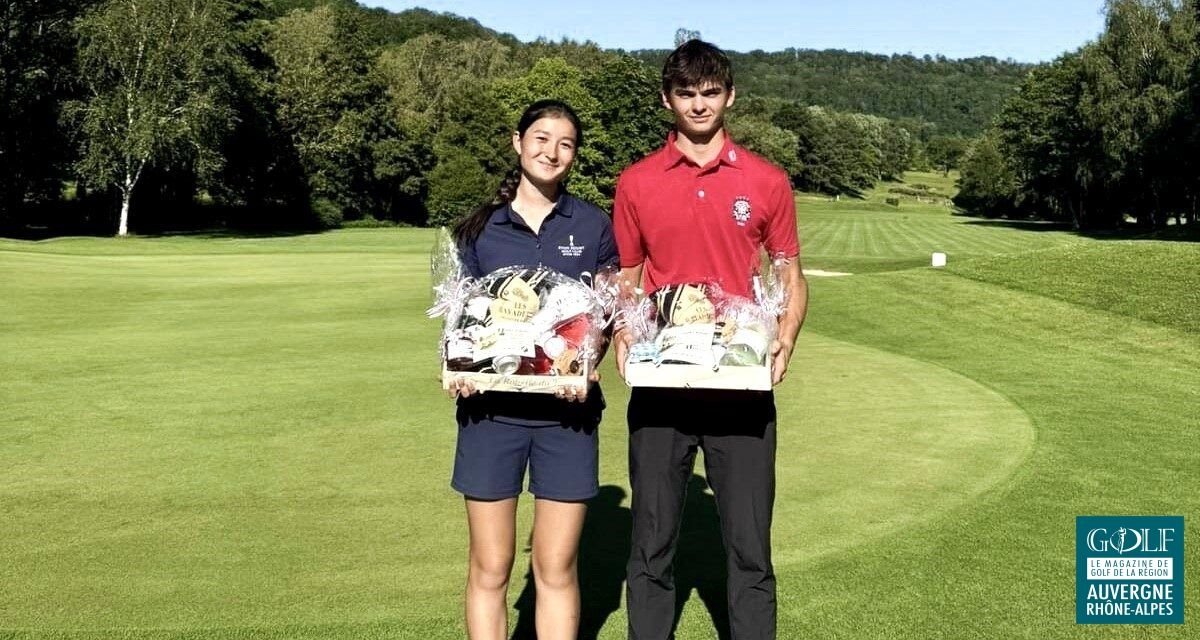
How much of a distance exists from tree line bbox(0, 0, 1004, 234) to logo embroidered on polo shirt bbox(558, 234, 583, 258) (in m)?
14.8

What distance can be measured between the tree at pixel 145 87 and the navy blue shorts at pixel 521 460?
42.9m

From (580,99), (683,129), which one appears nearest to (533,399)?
(683,129)

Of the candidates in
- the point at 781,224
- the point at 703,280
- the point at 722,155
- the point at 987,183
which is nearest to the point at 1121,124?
the point at 987,183

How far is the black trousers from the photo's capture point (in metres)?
3.87

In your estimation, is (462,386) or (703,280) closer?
(462,386)

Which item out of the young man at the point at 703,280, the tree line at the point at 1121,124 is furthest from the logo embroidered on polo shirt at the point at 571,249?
Answer: the tree line at the point at 1121,124

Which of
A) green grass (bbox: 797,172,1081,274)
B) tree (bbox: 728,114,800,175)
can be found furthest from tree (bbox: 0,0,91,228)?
tree (bbox: 728,114,800,175)

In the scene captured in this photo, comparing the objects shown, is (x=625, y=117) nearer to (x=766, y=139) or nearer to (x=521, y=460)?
(x=766, y=139)

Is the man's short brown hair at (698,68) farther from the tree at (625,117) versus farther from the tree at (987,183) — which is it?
the tree at (987,183)

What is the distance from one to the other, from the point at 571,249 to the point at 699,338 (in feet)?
2.10

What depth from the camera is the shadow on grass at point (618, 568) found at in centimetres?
462

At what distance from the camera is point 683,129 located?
3838 mm

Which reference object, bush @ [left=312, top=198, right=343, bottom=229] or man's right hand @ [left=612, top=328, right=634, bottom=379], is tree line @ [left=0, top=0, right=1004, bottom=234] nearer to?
bush @ [left=312, top=198, right=343, bottom=229]

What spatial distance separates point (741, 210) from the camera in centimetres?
378
